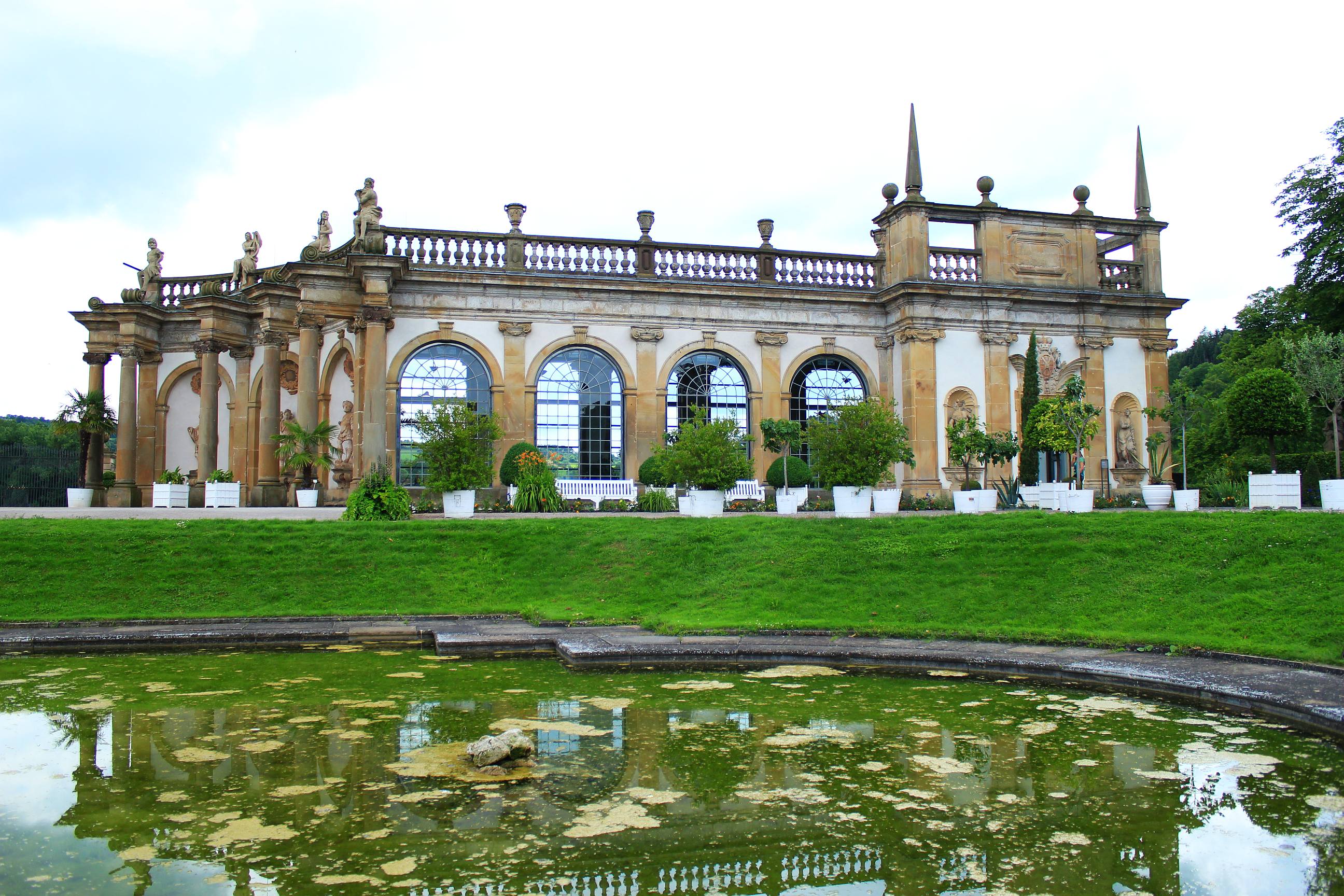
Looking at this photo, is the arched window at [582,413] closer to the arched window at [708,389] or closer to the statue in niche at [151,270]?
the arched window at [708,389]

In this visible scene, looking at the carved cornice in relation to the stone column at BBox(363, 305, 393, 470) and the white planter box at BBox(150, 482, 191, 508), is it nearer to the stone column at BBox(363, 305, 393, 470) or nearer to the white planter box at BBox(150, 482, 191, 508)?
the stone column at BBox(363, 305, 393, 470)

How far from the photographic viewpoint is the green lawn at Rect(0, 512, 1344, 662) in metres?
9.22

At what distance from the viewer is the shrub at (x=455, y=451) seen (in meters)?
16.7

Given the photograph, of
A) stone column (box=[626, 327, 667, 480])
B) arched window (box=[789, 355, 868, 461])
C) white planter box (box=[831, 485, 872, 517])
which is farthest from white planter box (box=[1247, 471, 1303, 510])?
stone column (box=[626, 327, 667, 480])

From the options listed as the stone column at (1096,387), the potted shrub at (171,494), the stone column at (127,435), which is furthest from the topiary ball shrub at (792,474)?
the stone column at (127,435)

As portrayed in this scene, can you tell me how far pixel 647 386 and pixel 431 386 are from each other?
16.8ft

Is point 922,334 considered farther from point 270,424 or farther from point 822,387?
point 270,424

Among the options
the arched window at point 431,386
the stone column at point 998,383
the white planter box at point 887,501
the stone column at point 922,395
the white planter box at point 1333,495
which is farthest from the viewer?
the stone column at point 998,383

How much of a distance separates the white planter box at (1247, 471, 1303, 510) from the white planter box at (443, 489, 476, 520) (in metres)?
13.1

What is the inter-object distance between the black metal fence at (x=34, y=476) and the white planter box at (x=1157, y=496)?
27201 mm

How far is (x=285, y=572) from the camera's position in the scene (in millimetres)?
12305

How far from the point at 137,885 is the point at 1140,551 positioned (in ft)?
34.7

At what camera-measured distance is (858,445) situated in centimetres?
1596

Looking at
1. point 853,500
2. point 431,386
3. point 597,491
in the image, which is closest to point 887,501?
point 853,500
